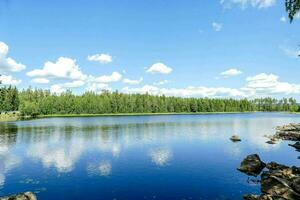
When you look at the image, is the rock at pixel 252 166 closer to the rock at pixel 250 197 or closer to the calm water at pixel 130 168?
the calm water at pixel 130 168

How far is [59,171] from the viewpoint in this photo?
46406mm

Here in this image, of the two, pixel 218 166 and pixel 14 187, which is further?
pixel 218 166

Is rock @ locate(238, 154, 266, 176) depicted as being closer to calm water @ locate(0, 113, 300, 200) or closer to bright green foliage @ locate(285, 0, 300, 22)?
calm water @ locate(0, 113, 300, 200)

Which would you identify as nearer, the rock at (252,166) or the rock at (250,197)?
the rock at (250,197)

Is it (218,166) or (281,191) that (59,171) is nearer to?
(218,166)

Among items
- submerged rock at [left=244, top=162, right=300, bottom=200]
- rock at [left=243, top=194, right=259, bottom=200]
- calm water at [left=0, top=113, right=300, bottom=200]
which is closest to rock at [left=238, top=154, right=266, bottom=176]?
calm water at [left=0, top=113, right=300, bottom=200]

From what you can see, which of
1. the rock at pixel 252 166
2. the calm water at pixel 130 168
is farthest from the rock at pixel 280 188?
the rock at pixel 252 166

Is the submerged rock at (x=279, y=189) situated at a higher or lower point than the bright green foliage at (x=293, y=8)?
lower

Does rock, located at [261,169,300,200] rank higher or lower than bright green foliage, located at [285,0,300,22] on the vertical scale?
lower

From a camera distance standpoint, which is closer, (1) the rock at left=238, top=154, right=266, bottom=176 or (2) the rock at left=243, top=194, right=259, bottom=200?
(2) the rock at left=243, top=194, right=259, bottom=200

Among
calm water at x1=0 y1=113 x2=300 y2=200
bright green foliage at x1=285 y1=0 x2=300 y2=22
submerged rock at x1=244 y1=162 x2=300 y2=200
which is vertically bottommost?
calm water at x1=0 y1=113 x2=300 y2=200

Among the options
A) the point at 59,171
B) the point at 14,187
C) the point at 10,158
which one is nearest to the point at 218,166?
the point at 59,171

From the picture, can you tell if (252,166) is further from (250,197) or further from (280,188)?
(250,197)

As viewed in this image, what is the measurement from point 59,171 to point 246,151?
3913 centimetres
